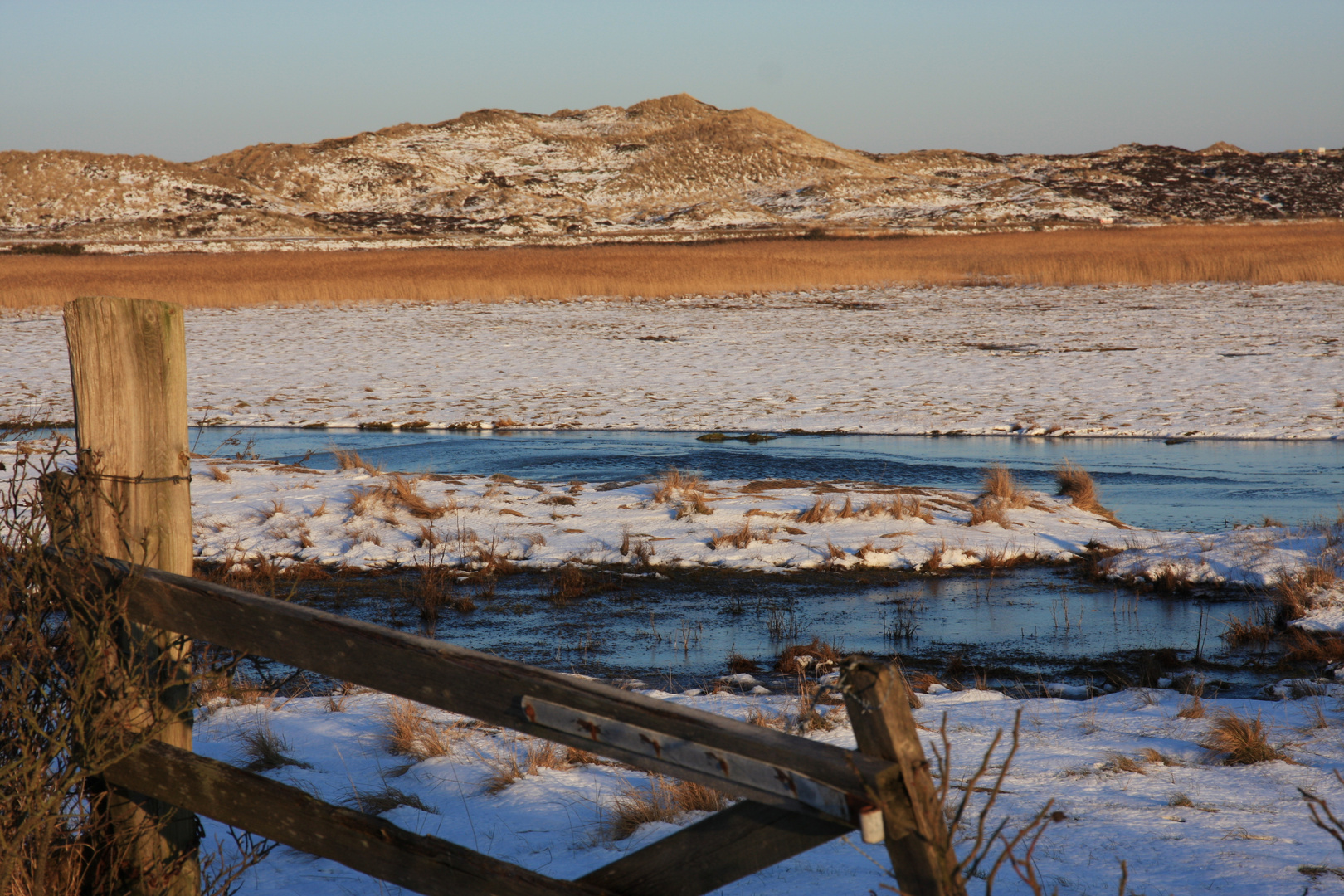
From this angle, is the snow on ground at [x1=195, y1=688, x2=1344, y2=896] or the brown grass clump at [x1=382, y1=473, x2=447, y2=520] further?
the brown grass clump at [x1=382, y1=473, x2=447, y2=520]

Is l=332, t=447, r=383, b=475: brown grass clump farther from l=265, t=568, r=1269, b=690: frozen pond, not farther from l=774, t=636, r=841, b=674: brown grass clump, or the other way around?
l=774, t=636, r=841, b=674: brown grass clump

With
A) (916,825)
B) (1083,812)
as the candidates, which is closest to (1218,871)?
(1083,812)

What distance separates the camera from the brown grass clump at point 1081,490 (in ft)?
32.1

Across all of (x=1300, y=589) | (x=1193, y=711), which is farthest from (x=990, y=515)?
(x=1193, y=711)

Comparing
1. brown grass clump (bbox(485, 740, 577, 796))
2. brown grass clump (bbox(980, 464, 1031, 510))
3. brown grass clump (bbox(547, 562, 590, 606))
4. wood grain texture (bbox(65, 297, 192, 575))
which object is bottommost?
brown grass clump (bbox(547, 562, 590, 606))

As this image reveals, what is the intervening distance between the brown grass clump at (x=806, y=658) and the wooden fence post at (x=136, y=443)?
3.51 meters

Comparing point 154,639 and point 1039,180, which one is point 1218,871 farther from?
point 1039,180

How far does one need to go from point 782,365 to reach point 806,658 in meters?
13.4

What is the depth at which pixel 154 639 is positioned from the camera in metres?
2.83

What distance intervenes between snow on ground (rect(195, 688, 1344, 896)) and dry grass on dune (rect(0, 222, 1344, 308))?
26.0 m

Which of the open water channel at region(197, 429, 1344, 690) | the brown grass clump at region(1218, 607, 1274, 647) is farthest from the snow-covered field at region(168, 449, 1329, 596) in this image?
the brown grass clump at region(1218, 607, 1274, 647)

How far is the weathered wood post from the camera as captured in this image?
1658mm

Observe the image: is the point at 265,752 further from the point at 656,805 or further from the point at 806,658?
the point at 806,658

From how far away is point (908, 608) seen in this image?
721cm
